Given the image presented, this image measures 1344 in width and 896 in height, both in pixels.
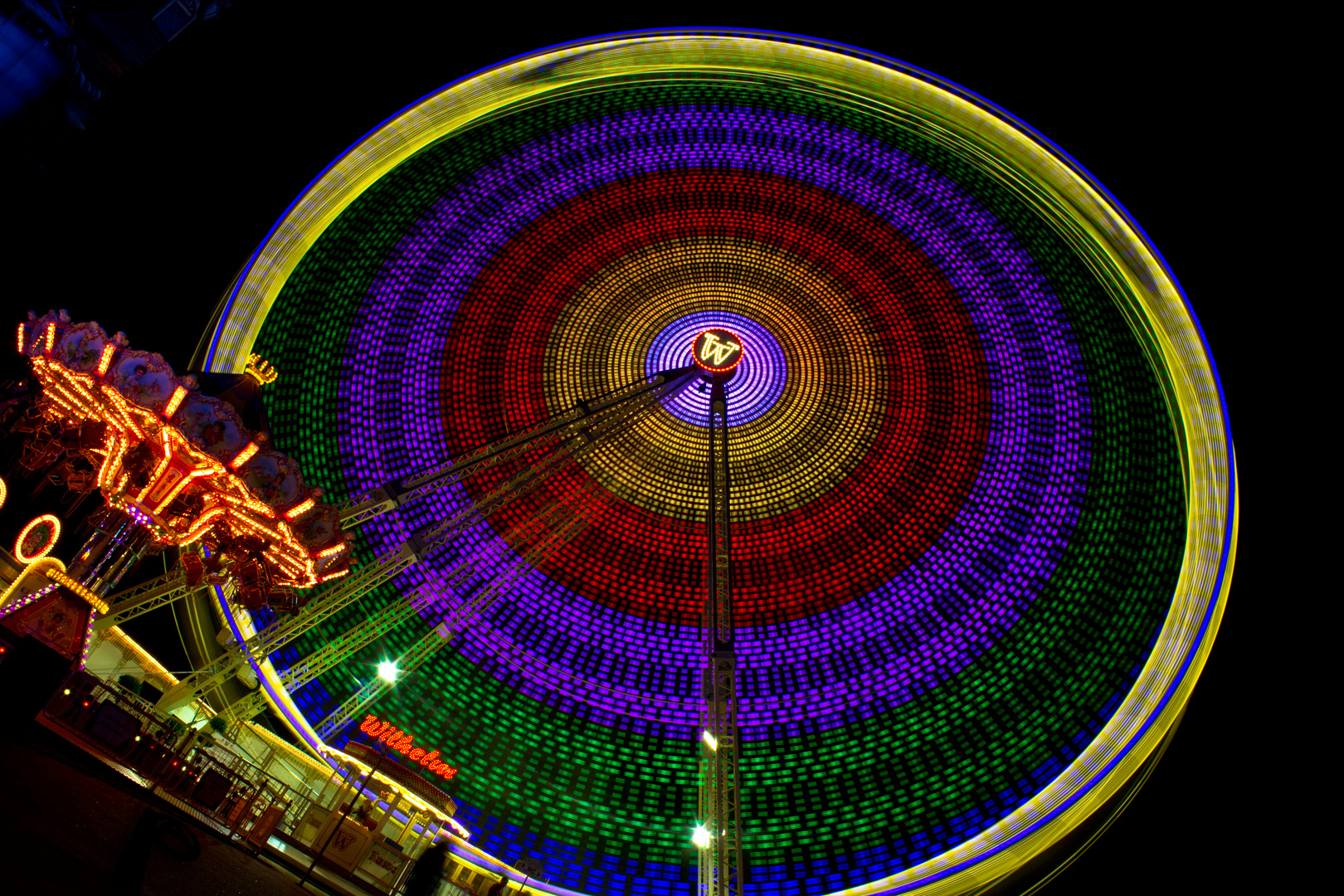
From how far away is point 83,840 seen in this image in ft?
22.7

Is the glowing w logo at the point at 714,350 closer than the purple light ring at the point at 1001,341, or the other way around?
the purple light ring at the point at 1001,341

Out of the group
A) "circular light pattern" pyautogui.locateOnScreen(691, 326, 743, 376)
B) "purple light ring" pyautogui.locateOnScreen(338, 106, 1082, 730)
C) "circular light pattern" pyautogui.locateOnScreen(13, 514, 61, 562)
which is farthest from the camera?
"circular light pattern" pyautogui.locateOnScreen(691, 326, 743, 376)

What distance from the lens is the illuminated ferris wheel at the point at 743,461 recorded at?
16.3 metres

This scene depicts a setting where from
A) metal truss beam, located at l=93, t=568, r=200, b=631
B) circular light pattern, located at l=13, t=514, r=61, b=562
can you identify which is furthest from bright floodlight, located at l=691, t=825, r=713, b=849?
circular light pattern, located at l=13, t=514, r=61, b=562

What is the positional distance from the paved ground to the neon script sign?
6659mm

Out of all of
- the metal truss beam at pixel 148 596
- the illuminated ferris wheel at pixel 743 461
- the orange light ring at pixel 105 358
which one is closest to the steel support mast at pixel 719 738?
the illuminated ferris wheel at pixel 743 461

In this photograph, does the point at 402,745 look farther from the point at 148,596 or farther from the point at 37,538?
the point at 37,538

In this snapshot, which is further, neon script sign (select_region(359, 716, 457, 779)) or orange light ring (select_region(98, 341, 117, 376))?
neon script sign (select_region(359, 716, 457, 779))

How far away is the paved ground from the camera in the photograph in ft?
20.2

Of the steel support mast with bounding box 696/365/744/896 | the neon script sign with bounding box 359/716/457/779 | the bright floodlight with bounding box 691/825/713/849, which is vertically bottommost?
the neon script sign with bounding box 359/716/457/779

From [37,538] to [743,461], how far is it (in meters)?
17.3

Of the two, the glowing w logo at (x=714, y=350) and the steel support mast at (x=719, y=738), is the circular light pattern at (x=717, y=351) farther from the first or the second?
the steel support mast at (x=719, y=738)

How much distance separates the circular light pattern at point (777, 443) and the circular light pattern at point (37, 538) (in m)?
5.26

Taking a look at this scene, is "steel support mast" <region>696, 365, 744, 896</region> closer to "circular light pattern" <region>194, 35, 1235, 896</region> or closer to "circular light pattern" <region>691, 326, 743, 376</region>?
"circular light pattern" <region>194, 35, 1235, 896</region>
